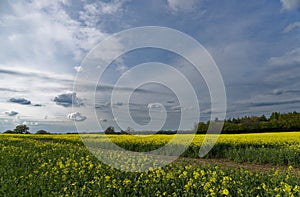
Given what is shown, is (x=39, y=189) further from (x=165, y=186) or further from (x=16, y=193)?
(x=165, y=186)

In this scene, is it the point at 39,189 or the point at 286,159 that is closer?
the point at 39,189

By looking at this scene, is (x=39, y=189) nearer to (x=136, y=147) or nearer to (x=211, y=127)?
(x=136, y=147)

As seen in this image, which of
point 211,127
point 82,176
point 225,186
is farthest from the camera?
point 211,127

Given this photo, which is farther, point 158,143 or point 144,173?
point 158,143

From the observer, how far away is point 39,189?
6031 mm

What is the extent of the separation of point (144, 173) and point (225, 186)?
96.7 inches

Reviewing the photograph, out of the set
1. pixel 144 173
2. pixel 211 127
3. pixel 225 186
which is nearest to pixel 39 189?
pixel 144 173

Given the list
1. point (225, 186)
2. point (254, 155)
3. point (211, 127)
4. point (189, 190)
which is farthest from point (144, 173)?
point (211, 127)

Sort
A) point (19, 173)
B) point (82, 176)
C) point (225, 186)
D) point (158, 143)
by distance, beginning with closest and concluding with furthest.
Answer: point (225, 186), point (82, 176), point (19, 173), point (158, 143)

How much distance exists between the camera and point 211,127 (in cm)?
3722

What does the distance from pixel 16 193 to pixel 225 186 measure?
454 centimetres

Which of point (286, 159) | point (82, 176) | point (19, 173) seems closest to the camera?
point (82, 176)

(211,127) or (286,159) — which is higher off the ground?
(211,127)

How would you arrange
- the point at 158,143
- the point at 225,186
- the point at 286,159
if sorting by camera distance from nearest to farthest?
the point at 225,186
the point at 286,159
the point at 158,143
